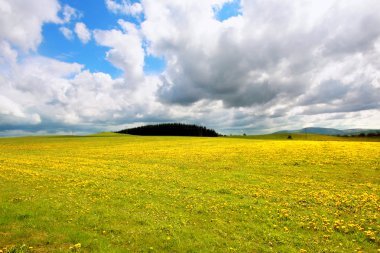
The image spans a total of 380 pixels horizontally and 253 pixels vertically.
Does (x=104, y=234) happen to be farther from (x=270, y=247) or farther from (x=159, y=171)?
(x=159, y=171)

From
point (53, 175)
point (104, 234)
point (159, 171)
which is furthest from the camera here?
point (159, 171)

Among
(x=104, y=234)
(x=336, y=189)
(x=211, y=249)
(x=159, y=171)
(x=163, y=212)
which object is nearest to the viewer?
(x=211, y=249)

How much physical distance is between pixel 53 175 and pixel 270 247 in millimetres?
26987

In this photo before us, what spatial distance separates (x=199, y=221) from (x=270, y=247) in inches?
185

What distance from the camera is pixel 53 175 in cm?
3031

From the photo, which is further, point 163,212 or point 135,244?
point 163,212

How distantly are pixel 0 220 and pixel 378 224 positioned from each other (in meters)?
21.5

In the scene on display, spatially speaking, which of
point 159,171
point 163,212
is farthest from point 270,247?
point 159,171

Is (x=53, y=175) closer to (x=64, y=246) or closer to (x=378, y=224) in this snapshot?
(x=64, y=246)

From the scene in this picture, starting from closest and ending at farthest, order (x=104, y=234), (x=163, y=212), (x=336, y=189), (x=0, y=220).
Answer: (x=104, y=234) < (x=0, y=220) < (x=163, y=212) < (x=336, y=189)

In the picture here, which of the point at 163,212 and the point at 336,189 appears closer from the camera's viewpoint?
the point at 163,212

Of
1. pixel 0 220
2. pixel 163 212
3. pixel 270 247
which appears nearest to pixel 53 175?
pixel 0 220

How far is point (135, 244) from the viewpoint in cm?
1228

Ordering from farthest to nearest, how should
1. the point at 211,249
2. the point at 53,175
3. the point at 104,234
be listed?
the point at 53,175
the point at 104,234
the point at 211,249
